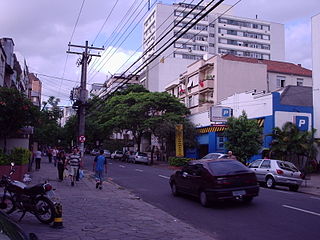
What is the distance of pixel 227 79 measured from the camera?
46906mm

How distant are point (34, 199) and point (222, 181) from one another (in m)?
5.83

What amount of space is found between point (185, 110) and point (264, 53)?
2090 inches

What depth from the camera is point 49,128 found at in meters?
60.5

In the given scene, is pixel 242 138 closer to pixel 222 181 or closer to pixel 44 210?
pixel 222 181

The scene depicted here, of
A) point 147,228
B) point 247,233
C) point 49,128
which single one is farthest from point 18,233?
point 49,128

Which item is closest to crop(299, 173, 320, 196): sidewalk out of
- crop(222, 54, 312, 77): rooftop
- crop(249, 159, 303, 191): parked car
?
crop(249, 159, 303, 191): parked car

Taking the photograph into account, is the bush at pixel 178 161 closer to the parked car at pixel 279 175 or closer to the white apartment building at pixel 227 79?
the white apartment building at pixel 227 79

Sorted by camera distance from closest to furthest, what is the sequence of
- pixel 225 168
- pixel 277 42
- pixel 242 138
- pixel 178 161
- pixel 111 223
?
pixel 111 223 → pixel 225 168 → pixel 242 138 → pixel 178 161 → pixel 277 42

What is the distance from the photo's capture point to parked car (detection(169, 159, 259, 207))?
12312 mm

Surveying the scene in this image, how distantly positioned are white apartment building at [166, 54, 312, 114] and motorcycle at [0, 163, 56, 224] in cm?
3800

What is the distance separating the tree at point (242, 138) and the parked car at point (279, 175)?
27.2ft

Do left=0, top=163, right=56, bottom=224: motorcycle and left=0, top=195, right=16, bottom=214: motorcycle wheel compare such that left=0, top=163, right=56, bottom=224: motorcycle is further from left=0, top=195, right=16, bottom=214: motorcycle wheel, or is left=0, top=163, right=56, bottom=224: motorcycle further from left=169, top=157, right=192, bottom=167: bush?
left=169, top=157, right=192, bottom=167: bush

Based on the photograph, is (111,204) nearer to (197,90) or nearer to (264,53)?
(197,90)

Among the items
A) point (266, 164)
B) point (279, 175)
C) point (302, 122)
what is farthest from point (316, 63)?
point (279, 175)
